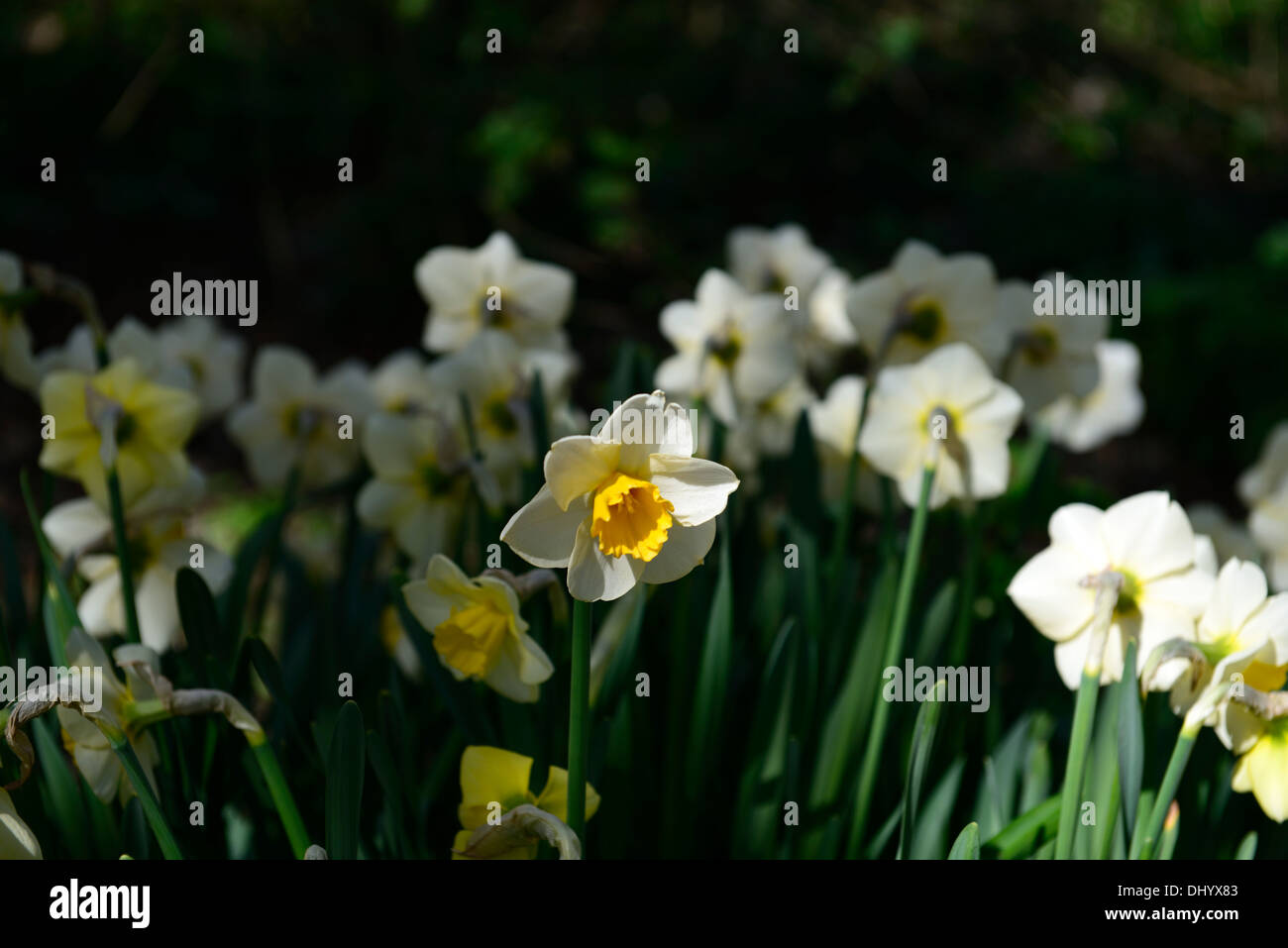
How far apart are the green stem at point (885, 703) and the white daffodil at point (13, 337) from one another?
1224 millimetres

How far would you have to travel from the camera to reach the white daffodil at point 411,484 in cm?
163

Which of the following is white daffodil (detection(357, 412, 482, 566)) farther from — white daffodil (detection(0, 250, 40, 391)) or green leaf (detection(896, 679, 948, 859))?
green leaf (detection(896, 679, 948, 859))

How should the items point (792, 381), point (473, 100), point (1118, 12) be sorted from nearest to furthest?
1. point (792, 381)
2. point (473, 100)
3. point (1118, 12)

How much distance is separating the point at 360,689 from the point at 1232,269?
407cm

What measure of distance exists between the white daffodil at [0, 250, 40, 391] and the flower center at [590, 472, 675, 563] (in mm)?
1033

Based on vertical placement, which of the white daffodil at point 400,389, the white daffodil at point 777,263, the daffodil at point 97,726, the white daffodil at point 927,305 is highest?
the white daffodil at point 777,263

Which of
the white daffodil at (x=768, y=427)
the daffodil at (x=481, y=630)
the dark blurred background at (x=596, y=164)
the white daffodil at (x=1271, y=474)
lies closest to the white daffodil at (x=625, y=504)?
the daffodil at (x=481, y=630)

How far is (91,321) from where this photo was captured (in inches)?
61.6

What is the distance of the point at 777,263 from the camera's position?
203cm

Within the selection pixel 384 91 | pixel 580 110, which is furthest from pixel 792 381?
pixel 384 91

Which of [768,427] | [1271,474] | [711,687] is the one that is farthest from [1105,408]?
[711,687]

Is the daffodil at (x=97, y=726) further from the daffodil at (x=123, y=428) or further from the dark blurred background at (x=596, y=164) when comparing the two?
the dark blurred background at (x=596, y=164)

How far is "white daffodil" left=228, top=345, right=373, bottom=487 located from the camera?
74.5 inches
